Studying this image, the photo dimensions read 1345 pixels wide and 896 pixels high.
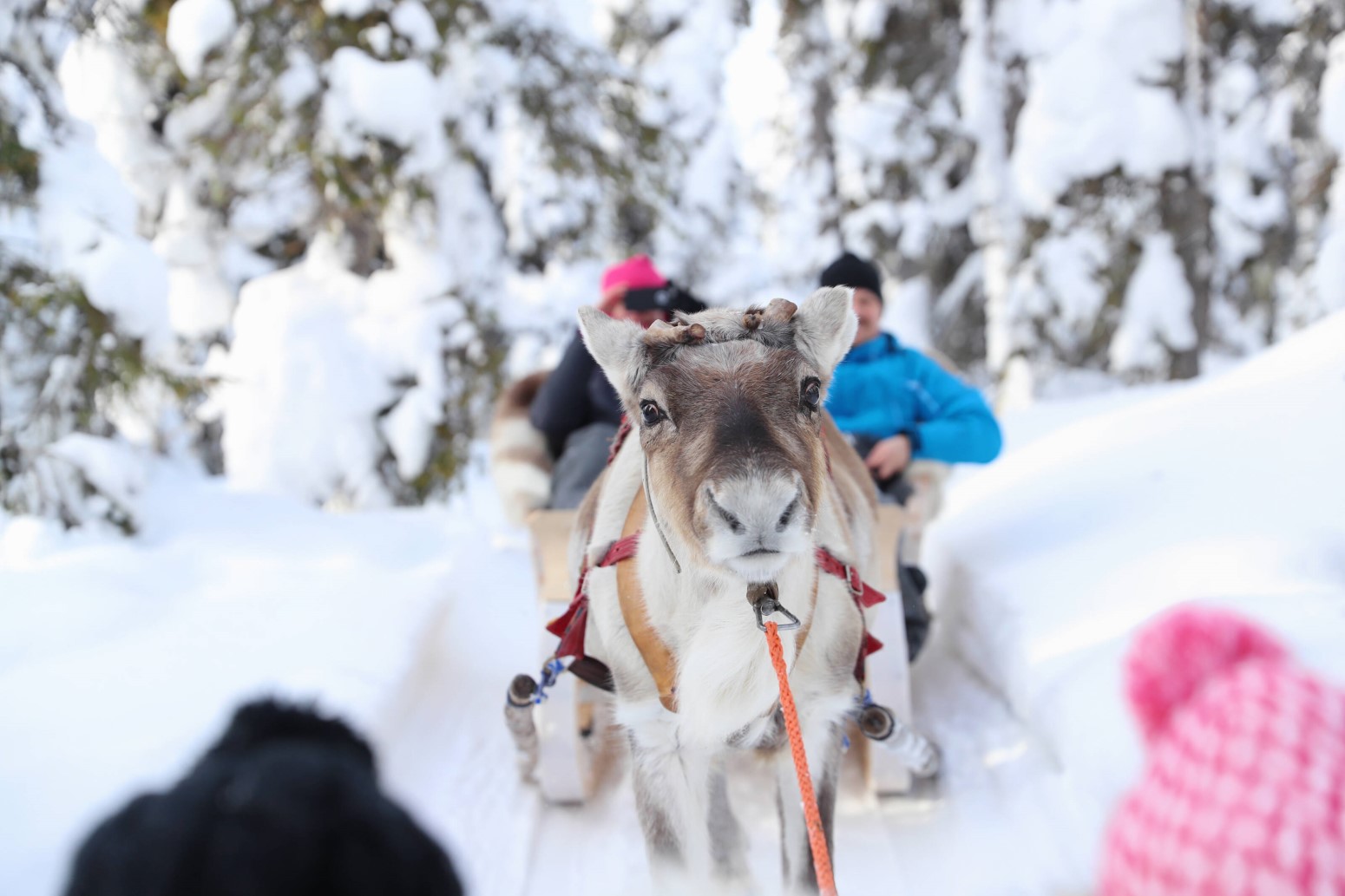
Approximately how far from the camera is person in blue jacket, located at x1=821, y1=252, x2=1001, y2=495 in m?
4.39

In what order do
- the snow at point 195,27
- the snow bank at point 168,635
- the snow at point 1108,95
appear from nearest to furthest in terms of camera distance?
the snow bank at point 168,635 < the snow at point 195,27 < the snow at point 1108,95

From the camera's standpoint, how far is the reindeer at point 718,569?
6.23 ft

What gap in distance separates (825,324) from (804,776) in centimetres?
111

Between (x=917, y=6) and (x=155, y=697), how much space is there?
43.2 ft

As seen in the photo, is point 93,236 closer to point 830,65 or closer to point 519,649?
point 519,649

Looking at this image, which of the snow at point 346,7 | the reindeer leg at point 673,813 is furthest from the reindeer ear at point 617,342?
the snow at point 346,7

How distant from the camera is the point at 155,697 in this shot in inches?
125

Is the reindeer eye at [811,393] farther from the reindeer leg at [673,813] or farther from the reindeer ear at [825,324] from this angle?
the reindeer leg at [673,813]

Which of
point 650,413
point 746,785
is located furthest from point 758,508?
point 746,785

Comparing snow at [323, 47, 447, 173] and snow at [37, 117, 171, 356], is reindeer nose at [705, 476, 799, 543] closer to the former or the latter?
snow at [37, 117, 171, 356]

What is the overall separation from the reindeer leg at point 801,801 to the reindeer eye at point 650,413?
3.29 ft

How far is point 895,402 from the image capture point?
4.55 meters

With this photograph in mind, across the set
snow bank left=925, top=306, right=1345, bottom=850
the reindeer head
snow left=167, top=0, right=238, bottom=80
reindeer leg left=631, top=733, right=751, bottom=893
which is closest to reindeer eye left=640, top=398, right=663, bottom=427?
the reindeer head

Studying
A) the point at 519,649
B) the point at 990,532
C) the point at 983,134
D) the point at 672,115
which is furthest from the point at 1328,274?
the point at 672,115
